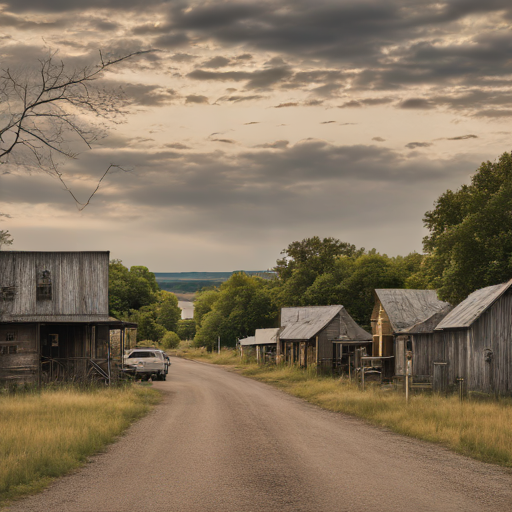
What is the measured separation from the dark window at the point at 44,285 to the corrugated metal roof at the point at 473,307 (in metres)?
19.9

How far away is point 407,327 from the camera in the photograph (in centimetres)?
3578

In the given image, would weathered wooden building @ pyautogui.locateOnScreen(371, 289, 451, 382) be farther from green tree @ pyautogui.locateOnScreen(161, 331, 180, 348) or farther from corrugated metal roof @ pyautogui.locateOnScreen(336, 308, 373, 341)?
green tree @ pyautogui.locateOnScreen(161, 331, 180, 348)

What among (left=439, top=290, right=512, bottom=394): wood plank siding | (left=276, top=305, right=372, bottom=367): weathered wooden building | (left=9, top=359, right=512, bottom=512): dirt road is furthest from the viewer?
(left=276, top=305, right=372, bottom=367): weathered wooden building

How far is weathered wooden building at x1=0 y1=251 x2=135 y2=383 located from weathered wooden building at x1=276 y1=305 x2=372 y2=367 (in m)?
15.7

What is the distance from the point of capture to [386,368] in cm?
3891

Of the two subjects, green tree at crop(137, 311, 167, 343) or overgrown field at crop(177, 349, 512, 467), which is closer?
overgrown field at crop(177, 349, 512, 467)

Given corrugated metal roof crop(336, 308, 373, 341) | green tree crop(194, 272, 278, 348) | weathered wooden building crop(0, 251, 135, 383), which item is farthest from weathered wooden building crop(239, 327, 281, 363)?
weathered wooden building crop(0, 251, 135, 383)

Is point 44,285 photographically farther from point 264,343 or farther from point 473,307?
point 264,343

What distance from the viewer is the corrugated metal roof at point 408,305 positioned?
36.9 meters

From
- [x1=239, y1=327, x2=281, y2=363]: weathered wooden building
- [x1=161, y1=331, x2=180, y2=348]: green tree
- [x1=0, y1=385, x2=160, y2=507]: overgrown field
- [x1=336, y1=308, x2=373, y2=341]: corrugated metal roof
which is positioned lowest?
[x1=161, y1=331, x2=180, y2=348]: green tree

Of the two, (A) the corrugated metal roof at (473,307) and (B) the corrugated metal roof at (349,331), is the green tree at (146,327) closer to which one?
(B) the corrugated metal roof at (349,331)

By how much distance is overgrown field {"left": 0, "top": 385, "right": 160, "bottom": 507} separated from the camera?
9.95 metres

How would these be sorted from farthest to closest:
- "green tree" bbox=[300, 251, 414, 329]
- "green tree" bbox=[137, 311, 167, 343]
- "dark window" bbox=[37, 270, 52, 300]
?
"green tree" bbox=[137, 311, 167, 343] < "green tree" bbox=[300, 251, 414, 329] < "dark window" bbox=[37, 270, 52, 300]

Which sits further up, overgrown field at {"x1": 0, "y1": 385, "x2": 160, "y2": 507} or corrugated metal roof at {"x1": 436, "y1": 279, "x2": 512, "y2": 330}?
corrugated metal roof at {"x1": 436, "y1": 279, "x2": 512, "y2": 330}
